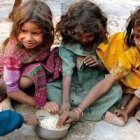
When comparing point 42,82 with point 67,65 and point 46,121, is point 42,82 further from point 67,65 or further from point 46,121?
point 46,121

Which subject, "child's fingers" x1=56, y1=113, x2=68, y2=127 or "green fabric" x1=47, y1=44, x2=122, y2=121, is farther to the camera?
"green fabric" x1=47, y1=44, x2=122, y2=121

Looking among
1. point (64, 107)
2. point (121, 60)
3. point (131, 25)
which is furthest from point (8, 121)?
point (131, 25)

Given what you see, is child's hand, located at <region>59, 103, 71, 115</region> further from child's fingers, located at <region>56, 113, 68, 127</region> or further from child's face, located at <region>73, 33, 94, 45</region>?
child's face, located at <region>73, 33, 94, 45</region>

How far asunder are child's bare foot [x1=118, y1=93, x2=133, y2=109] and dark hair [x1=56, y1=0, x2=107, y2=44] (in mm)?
415

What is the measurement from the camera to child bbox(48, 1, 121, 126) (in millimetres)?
2498

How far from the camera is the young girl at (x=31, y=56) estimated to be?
247cm

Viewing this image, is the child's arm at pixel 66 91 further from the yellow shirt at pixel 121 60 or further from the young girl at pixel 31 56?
the yellow shirt at pixel 121 60

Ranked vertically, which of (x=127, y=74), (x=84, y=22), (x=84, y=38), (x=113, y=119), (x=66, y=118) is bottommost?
(x=113, y=119)

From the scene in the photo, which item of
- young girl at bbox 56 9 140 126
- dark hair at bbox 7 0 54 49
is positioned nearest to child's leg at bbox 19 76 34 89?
dark hair at bbox 7 0 54 49

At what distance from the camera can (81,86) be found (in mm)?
2701

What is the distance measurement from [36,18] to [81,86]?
0.56 meters

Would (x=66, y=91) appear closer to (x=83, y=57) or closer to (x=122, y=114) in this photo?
(x=83, y=57)

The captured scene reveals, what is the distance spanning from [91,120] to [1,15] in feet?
9.15

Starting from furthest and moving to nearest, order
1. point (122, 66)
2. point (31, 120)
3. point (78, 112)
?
point (122, 66), point (78, 112), point (31, 120)
